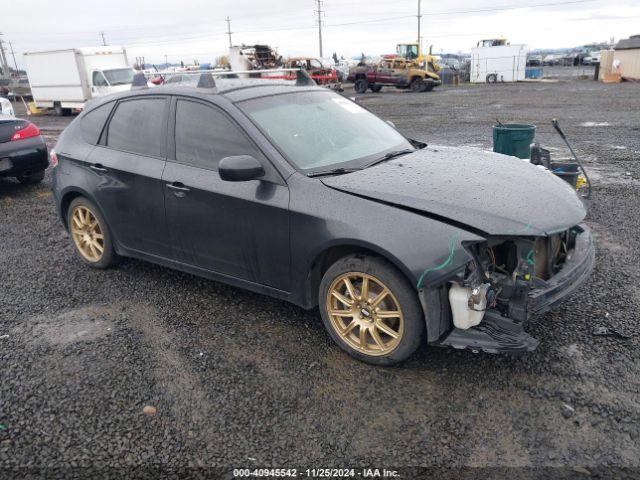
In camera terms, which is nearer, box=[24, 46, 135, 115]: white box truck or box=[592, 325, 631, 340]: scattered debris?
box=[592, 325, 631, 340]: scattered debris

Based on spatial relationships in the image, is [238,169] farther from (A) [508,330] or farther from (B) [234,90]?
(A) [508,330]

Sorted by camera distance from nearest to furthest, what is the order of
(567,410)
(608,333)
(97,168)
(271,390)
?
(567,410), (271,390), (608,333), (97,168)

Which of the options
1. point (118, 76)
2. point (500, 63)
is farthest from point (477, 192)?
point (500, 63)

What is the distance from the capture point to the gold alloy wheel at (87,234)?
5035mm

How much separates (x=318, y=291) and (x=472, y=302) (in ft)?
3.55

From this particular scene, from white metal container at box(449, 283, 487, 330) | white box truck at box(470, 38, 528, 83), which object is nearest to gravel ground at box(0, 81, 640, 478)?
white metal container at box(449, 283, 487, 330)

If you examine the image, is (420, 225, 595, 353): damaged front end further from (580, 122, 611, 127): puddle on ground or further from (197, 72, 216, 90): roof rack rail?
(580, 122, 611, 127): puddle on ground

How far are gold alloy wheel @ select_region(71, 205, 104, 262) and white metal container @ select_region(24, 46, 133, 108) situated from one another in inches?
757

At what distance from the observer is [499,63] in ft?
124

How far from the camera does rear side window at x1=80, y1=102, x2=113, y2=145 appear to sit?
4.81 meters

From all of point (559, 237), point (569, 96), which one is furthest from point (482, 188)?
point (569, 96)

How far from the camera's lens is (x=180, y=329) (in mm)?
4012

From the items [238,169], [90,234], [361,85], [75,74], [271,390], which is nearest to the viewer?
[271,390]

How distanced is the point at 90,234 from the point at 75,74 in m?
21.6
